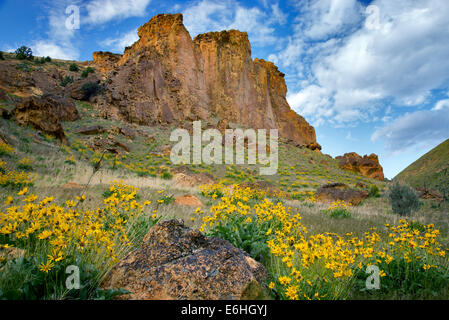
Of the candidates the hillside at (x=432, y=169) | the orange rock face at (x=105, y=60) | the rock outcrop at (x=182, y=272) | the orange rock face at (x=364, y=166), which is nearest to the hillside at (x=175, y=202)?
the rock outcrop at (x=182, y=272)

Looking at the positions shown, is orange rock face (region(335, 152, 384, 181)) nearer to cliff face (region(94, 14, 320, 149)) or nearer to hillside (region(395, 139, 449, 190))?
hillside (region(395, 139, 449, 190))

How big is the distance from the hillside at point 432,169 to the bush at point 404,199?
70.6 ft

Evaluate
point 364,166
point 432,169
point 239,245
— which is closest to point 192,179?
point 239,245

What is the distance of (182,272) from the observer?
1.82 meters

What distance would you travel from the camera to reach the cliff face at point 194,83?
109 feet

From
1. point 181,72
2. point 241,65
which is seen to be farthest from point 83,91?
point 241,65

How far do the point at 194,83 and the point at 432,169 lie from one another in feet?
138

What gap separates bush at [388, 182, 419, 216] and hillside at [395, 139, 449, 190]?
70.6 feet

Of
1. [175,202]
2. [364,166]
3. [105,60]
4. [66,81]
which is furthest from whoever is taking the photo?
[105,60]

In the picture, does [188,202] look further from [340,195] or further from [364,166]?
[364,166]

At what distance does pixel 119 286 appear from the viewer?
1.84 meters

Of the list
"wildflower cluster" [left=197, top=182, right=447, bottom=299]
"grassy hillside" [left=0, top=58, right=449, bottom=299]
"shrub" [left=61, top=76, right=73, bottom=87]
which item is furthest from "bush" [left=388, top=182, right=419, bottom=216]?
"shrub" [left=61, top=76, right=73, bottom=87]

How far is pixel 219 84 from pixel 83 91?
2552 centimetres

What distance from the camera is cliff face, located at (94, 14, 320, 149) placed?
33.3 m
